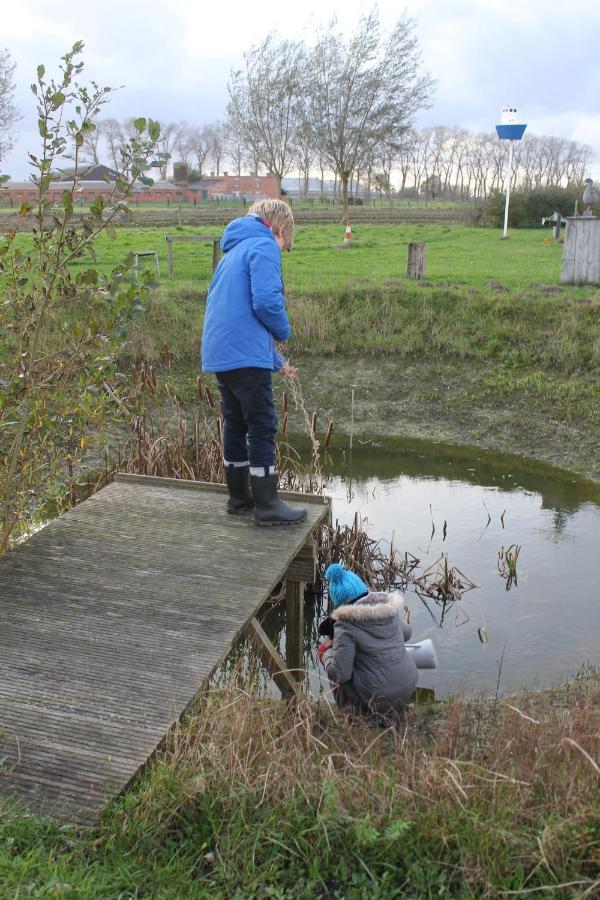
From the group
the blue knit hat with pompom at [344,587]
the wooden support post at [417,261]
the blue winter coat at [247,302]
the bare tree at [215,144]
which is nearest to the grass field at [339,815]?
the blue knit hat with pompom at [344,587]

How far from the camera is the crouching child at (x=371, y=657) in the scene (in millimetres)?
4438

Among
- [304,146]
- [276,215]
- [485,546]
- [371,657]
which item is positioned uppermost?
[304,146]

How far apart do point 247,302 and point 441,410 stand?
7.91m

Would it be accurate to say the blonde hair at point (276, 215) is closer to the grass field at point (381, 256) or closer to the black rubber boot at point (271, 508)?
the black rubber boot at point (271, 508)

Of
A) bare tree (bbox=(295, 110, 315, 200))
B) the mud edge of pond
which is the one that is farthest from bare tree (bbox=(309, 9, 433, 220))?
the mud edge of pond

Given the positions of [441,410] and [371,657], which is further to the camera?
[441,410]

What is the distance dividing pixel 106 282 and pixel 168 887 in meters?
3.22

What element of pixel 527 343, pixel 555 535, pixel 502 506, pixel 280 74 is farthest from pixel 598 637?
pixel 280 74

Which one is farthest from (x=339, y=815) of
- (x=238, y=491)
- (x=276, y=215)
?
(x=276, y=215)

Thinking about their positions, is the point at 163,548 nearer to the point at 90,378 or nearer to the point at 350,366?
the point at 90,378

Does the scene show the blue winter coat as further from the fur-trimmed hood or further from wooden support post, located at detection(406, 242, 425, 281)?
wooden support post, located at detection(406, 242, 425, 281)

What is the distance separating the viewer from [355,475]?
1020 cm

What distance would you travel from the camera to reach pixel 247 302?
4816 millimetres

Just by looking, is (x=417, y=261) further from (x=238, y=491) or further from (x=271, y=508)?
(x=271, y=508)
